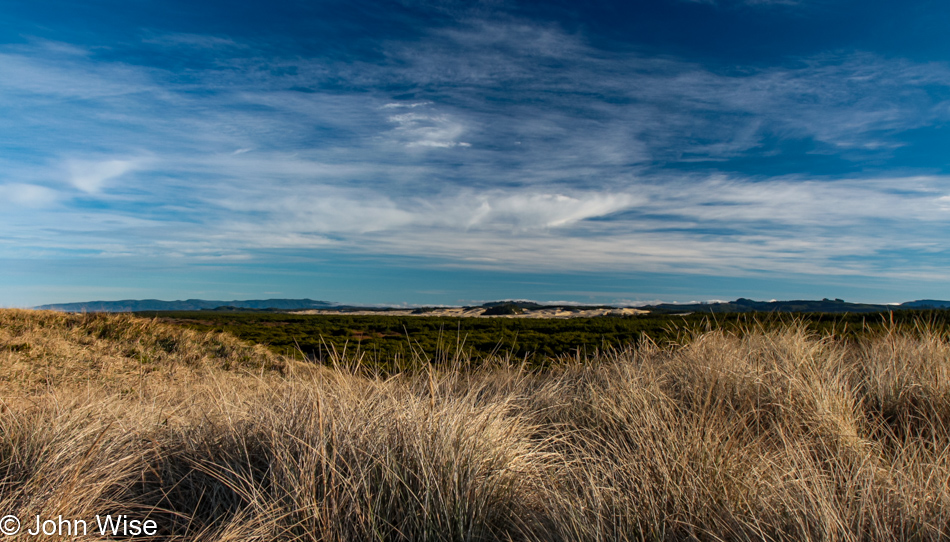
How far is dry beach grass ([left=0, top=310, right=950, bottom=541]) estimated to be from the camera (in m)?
2.91

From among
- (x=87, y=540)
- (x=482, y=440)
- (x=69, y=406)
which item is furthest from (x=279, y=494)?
(x=69, y=406)

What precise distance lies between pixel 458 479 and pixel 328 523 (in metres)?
0.86

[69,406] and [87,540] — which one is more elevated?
[69,406]

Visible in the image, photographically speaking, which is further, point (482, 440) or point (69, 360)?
point (69, 360)

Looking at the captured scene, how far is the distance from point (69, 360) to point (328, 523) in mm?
11066

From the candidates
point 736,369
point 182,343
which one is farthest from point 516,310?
point 736,369

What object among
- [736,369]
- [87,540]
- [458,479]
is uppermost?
[736,369]

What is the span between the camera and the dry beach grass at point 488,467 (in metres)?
2.91

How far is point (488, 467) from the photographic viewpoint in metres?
3.64

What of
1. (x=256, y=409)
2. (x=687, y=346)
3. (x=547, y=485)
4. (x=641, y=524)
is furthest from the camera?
(x=687, y=346)

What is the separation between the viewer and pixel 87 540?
2.98 m

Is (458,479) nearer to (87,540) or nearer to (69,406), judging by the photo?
(87,540)

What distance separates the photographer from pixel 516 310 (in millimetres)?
85625

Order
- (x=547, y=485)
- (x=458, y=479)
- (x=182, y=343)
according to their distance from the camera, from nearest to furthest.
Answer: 1. (x=458, y=479)
2. (x=547, y=485)
3. (x=182, y=343)
